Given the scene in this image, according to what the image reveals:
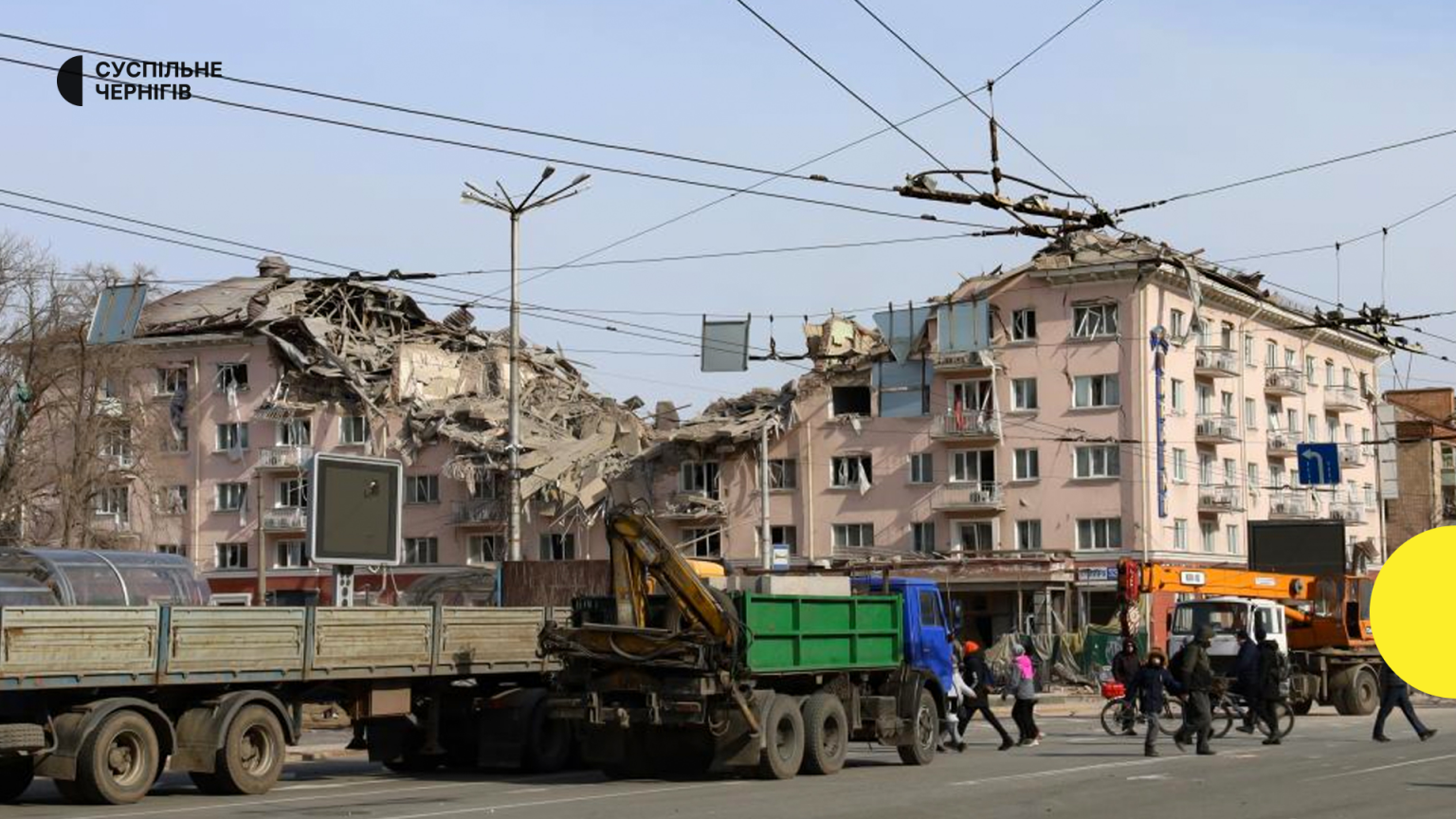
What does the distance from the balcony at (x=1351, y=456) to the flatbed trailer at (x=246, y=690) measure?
65.8 meters

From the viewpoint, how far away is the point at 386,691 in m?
21.8

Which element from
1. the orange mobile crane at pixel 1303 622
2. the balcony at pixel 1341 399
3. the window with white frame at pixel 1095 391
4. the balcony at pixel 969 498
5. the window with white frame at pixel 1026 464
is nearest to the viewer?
the orange mobile crane at pixel 1303 622

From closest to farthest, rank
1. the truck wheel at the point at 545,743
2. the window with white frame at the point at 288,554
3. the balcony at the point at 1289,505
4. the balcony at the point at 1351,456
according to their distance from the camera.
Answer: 1. the truck wheel at the point at 545,743
2. the balcony at the point at 1289,505
3. the window with white frame at the point at 288,554
4. the balcony at the point at 1351,456

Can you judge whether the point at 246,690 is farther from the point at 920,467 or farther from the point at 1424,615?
the point at 920,467

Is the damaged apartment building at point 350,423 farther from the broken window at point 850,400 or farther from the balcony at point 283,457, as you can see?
the broken window at point 850,400

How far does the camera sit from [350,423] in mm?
80250

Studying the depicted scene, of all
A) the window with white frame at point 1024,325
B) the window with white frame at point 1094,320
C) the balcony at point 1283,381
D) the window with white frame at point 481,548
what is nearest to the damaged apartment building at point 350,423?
the window with white frame at point 481,548

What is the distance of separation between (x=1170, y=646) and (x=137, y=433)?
1390 inches

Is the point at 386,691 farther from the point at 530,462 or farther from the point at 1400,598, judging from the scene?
the point at 530,462

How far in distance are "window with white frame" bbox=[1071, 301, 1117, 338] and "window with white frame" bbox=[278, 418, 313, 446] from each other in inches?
1306

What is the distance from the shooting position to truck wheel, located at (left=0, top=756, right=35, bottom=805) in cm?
1878

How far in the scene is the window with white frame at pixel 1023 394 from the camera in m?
72.4

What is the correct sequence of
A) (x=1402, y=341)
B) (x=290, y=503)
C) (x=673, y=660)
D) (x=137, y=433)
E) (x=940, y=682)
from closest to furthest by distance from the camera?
(x=673, y=660)
(x=940, y=682)
(x=1402, y=341)
(x=137, y=433)
(x=290, y=503)

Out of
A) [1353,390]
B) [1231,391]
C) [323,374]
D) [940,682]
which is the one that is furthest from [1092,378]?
[940,682]
